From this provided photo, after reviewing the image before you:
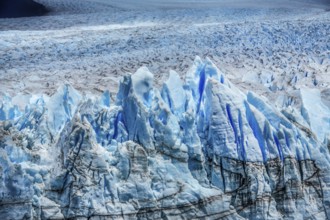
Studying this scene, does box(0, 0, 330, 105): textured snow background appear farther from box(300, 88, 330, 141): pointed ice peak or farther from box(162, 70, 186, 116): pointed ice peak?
box(162, 70, 186, 116): pointed ice peak

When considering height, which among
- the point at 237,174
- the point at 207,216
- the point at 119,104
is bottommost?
the point at 207,216

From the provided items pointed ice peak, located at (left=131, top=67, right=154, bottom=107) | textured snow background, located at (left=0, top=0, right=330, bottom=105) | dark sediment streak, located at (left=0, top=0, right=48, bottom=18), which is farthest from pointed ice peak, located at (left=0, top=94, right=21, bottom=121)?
dark sediment streak, located at (left=0, top=0, right=48, bottom=18)

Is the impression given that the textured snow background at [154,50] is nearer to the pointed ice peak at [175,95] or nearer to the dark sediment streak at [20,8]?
the pointed ice peak at [175,95]

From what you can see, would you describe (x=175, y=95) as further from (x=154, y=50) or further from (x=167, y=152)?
(x=154, y=50)

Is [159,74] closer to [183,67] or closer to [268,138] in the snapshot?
[183,67]

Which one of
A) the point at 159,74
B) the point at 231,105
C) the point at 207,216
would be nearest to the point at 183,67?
the point at 159,74

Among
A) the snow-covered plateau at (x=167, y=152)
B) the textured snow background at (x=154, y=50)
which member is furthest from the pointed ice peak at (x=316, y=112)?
the textured snow background at (x=154, y=50)
